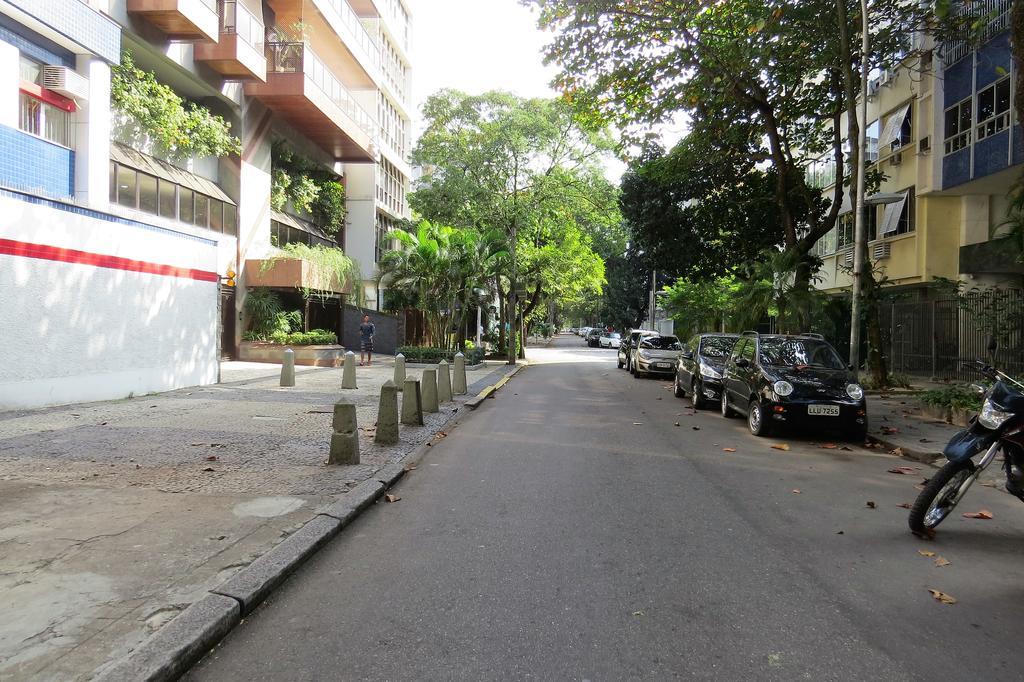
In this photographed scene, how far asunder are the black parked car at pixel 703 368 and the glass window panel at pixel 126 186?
48.5ft

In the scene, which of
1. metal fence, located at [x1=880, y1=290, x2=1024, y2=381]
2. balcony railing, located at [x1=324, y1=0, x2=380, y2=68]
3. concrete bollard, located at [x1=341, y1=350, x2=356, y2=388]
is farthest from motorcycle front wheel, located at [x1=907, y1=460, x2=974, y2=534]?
balcony railing, located at [x1=324, y1=0, x2=380, y2=68]

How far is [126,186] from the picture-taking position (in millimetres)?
18219

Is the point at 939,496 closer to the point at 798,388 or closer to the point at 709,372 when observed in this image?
the point at 798,388

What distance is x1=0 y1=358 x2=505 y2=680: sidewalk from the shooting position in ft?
11.4

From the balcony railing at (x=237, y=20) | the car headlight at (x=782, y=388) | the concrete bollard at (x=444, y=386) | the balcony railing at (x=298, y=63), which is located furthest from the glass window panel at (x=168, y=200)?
the car headlight at (x=782, y=388)

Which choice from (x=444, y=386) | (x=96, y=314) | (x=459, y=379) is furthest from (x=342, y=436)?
(x=459, y=379)

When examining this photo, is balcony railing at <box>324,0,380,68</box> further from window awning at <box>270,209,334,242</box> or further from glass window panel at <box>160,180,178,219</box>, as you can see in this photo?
glass window panel at <box>160,180,178,219</box>

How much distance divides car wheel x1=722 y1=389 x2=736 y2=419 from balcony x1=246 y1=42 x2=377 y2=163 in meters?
17.6

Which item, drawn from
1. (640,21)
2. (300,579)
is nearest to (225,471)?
(300,579)

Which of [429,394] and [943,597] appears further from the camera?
[429,394]

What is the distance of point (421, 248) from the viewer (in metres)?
26.8

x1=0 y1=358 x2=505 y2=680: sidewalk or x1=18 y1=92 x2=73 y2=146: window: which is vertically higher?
x1=18 y1=92 x2=73 y2=146: window

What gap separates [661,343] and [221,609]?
22.5 meters

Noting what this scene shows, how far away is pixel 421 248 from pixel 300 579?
907 inches
